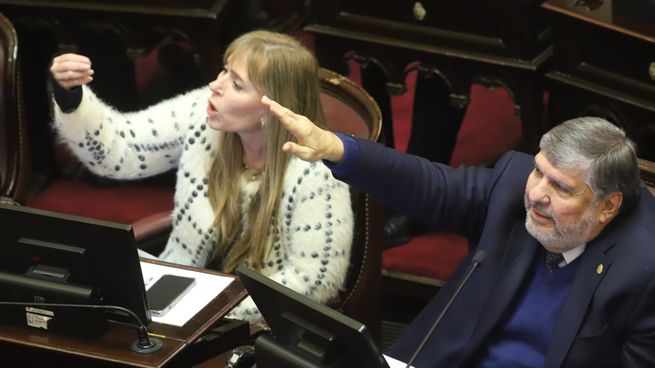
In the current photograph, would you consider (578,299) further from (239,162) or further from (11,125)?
(11,125)

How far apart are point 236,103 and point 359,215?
38 cm

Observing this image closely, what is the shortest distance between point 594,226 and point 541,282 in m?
0.18

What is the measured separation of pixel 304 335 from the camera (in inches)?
81.0

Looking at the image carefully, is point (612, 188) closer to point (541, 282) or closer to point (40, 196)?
point (541, 282)

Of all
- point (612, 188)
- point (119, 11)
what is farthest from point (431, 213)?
point (119, 11)

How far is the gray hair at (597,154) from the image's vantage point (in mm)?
2154

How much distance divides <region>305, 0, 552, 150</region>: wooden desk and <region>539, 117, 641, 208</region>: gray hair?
3.27 ft

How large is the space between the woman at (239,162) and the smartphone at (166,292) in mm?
260

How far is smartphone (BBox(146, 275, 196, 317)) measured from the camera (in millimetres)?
2381

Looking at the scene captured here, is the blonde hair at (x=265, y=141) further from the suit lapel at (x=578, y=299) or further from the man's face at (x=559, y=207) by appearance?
the suit lapel at (x=578, y=299)

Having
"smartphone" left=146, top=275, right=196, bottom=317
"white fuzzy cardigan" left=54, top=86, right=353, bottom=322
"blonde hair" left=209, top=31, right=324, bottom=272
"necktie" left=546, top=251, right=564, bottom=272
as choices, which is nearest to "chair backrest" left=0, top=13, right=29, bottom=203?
"white fuzzy cardigan" left=54, top=86, right=353, bottom=322

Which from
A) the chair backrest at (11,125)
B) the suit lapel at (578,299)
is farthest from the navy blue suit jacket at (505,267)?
the chair backrest at (11,125)

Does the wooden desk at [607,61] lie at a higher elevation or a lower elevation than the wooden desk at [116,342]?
higher

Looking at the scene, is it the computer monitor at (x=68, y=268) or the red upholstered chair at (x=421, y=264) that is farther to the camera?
the red upholstered chair at (x=421, y=264)
